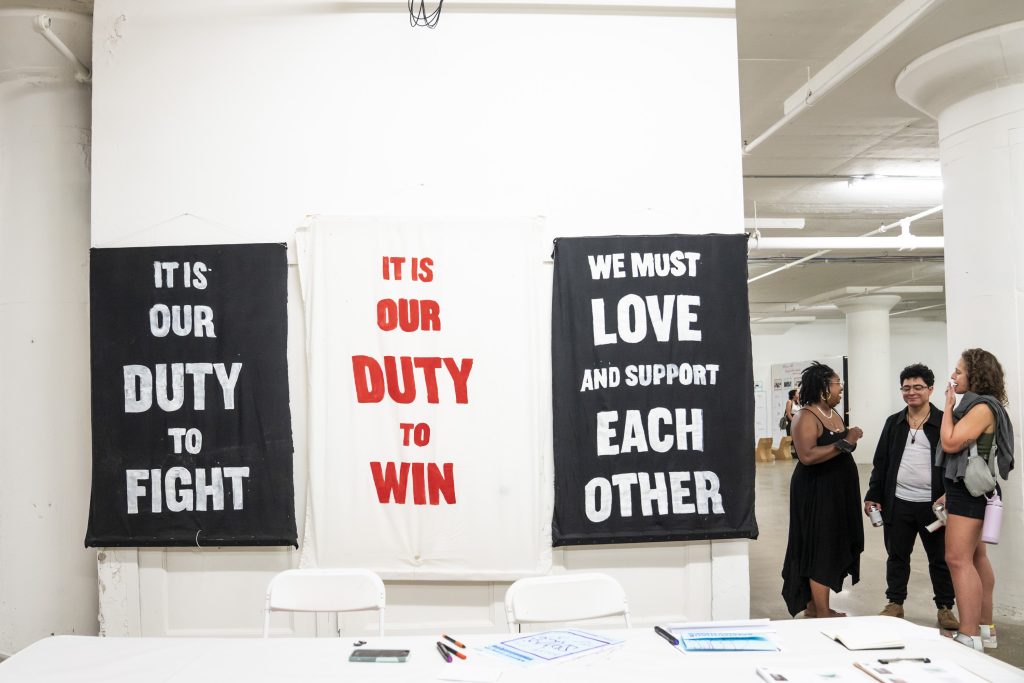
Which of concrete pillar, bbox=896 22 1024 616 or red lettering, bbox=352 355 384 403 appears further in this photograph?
concrete pillar, bbox=896 22 1024 616

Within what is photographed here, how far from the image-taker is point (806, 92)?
Result: 17.9 feet

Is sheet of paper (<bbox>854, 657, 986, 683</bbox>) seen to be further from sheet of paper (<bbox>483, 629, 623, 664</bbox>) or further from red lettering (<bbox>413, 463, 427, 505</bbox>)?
red lettering (<bbox>413, 463, 427, 505</bbox>)

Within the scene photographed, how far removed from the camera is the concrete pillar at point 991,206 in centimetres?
459

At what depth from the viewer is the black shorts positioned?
12.8 ft

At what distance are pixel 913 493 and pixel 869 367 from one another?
11.8 m

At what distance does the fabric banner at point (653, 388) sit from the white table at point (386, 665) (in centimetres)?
121

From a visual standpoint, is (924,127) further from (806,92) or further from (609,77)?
(609,77)

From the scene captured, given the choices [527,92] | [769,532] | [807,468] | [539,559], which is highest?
[527,92]

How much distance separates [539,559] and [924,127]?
219 inches

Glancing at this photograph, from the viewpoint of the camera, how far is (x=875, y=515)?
4590 millimetres

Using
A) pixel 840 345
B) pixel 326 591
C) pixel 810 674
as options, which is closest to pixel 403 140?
pixel 326 591

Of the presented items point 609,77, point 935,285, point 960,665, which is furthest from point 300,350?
point 935,285

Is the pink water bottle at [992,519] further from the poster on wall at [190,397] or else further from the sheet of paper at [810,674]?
the poster on wall at [190,397]

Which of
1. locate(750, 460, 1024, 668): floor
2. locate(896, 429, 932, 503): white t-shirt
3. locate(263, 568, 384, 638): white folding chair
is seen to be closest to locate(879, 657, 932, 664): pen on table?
locate(263, 568, 384, 638): white folding chair
